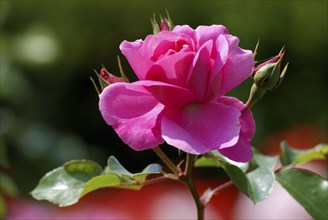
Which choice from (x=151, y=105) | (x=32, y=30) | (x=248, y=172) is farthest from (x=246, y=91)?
(x=151, y=105)

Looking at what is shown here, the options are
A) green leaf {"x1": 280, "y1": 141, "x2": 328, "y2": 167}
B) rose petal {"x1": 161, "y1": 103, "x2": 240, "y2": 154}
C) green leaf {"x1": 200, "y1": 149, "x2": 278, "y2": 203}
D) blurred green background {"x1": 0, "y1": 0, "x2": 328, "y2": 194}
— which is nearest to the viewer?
rose petal {"x1": 161, "y1": 103, "x2": 240, "y2": 154}

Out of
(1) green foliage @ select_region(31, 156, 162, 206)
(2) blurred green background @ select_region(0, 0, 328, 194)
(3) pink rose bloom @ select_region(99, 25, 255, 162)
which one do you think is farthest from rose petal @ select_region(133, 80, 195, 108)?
(2) blurred green background @ select_region(0, 0, 328, 194)

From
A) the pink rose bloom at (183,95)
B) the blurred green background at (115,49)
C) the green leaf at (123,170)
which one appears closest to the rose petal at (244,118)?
the pink rose bloom at (183,95)

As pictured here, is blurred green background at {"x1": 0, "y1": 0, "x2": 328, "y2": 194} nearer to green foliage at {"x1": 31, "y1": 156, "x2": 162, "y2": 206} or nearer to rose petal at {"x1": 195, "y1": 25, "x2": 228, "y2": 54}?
green foliage at {"x1": 31, "y1": 156, "x2": 162, "y2": 206}

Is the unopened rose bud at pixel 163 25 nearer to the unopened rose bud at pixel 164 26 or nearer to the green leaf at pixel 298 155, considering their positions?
the unopened rose bud at pixel 164 26

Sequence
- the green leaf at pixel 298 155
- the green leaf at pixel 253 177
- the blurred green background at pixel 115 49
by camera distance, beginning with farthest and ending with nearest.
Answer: the blurred green background at pixel 115 49, the green leaf at pixel 298 155, the green leaf at pixel 253 177

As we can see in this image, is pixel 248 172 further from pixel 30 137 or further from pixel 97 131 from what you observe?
pixel 97 131
